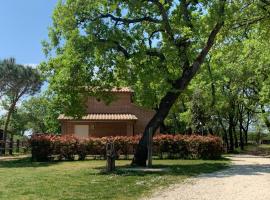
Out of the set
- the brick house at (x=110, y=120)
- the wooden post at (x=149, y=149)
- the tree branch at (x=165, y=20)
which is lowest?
the wooden post at (x=149, y=149)

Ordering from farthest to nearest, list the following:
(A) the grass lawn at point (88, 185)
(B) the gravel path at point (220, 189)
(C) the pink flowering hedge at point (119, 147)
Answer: (C) the pink flowering hedge at point (119, 147)
(A) the grass lawn at point (88, 185)
(B) the gravel path at point (220, 189)

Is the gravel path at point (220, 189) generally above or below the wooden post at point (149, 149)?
below

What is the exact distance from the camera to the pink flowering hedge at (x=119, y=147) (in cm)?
2642

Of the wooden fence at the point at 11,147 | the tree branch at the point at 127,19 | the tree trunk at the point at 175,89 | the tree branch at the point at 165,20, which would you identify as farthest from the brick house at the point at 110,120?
the tree branch at the point at 165,20

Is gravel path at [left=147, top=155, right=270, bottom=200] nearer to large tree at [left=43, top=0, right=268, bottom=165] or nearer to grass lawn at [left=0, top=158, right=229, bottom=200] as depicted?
grass lawn at [left=0, top=158, right=229, bottom=200]

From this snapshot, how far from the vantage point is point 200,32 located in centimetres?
2069

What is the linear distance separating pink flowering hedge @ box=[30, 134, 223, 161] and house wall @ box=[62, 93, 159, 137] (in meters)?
8.87

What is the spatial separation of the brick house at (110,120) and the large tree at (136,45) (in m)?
14.1

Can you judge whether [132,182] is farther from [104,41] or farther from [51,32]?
[51,32]

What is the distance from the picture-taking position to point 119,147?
90.1 feet

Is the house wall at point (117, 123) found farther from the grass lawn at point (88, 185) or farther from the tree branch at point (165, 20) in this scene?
the grass lawn at point (88, 185)

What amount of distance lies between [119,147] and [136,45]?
28.9ft

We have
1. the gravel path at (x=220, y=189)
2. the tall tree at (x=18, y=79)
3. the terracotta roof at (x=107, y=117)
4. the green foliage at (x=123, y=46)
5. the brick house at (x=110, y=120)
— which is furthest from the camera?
the tall tree at (x=18, y=79)

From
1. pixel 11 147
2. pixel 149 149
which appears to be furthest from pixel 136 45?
pixel 11 147
